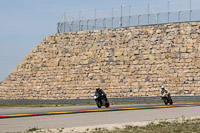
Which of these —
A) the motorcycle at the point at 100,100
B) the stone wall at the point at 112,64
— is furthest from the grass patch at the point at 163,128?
the stone wall at the point at 112,64

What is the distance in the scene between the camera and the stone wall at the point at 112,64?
53000 mm

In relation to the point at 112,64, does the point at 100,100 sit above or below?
below

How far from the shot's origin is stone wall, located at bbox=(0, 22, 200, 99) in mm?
53000

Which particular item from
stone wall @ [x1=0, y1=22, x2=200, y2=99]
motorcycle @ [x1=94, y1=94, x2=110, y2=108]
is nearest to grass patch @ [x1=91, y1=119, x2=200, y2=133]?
motorcycle @ [x1=94, y1=94, x2=110, y2=108]

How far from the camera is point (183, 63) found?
52781mm

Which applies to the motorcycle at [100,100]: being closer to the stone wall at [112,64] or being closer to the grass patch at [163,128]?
the grass patch at [163,128]

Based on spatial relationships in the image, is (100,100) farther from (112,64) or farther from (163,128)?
(112,64)

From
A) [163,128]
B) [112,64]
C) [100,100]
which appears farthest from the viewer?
[112,64]

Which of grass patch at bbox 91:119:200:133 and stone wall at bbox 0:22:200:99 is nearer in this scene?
grass patch at bbox 91:119:200:133

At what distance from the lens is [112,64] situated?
189 ft

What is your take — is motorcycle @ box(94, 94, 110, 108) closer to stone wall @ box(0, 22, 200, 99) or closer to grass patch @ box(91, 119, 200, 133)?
grass patch @ box(91, 119, 200, 133)

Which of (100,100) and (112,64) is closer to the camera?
(100,100)

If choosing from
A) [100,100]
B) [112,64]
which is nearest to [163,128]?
[100,100]

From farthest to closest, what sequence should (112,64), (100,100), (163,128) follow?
(112,64), (100,100), (163,128)
